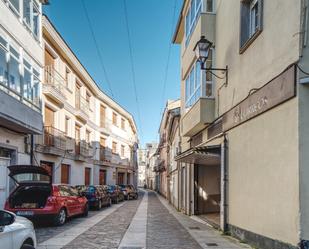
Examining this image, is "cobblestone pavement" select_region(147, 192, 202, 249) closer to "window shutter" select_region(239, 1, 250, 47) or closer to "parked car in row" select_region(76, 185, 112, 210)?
"window shutter" select_region(239, 1, 250, 47)

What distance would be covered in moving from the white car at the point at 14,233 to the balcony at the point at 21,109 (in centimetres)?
731

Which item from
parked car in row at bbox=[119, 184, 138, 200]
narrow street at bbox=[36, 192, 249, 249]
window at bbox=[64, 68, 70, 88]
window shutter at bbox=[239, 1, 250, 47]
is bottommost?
parked car in row at bbox=[119, 184, 138, 200]

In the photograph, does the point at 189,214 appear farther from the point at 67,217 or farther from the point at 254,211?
the point at 254,211

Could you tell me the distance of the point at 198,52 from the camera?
442 inches

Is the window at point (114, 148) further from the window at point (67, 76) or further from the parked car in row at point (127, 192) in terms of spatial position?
the window at point (67, 76)

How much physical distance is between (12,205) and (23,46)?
5856mm

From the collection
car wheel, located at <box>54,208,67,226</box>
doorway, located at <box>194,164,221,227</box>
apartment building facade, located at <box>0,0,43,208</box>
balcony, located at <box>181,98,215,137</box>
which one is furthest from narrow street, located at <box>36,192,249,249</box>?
doorway, located at <box>194,164,221,227</box>

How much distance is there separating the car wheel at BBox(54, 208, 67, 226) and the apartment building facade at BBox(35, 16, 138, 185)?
5840 mm

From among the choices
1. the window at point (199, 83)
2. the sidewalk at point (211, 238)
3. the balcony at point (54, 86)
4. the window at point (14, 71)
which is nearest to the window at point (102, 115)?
the balcony at point (54, 86)

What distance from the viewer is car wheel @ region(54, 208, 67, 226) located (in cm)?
1310

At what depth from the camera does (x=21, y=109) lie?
14.3 metres

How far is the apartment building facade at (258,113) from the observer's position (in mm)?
6852

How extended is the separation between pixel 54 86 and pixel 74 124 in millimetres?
5646

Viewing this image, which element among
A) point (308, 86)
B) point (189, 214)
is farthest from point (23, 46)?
point (308, 86)
